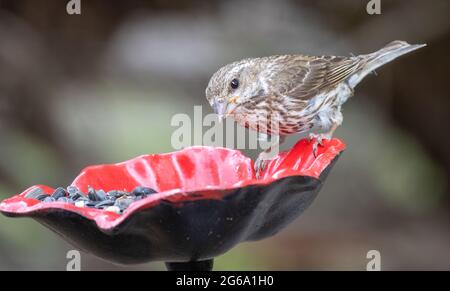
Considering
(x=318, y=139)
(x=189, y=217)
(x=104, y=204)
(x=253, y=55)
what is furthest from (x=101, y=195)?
(x=253, y=55)

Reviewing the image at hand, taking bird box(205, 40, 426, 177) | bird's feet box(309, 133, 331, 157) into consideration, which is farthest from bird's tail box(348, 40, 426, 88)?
bird's feet box(309, 133, 331, 157)

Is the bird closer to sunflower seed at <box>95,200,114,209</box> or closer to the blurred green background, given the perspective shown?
sunflower seed at <box>95,200,114,209</box>

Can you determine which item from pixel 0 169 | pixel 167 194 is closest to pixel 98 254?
pixel 167 194

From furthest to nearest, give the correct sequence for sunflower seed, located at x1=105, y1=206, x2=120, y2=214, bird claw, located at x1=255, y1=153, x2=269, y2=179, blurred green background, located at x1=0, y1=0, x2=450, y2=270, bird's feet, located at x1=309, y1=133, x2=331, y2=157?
blurred green background, located at x1=0, y1=0, x2=450, y2=270
bird claw, located at x1=255, y1=153, x2=269, y2=179
bird's feet, located at x1=309, y1=133, x2=331, y2=157
sunflower seed, located at x1=105, y1=206, x2=120, y2=214

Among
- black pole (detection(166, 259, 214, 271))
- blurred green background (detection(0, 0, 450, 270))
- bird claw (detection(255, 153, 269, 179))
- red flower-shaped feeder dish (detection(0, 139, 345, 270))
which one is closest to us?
red flower-shaped feeder dish (detection(0, 139, 345, 270))

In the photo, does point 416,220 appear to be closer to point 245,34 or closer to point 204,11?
point 245,34

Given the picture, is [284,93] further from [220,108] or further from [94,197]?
A: [94,197]

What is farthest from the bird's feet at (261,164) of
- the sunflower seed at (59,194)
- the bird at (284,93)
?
the sunflower seed at (59,194)
